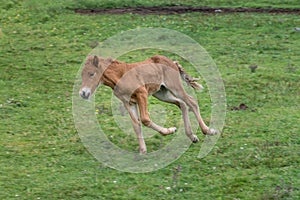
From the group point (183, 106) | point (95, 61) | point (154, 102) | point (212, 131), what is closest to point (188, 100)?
point (183, 106)

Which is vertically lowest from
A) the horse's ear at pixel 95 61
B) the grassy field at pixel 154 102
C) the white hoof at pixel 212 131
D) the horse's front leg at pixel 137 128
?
the grassy field at pixel 154 102

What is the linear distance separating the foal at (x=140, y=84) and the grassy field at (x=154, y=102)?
492 millimetres

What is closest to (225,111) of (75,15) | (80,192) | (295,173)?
(295,173)

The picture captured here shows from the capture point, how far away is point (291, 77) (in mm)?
13695

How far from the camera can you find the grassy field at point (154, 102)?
29.5 ft

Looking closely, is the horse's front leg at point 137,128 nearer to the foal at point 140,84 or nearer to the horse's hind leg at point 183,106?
the foal at point 140,84

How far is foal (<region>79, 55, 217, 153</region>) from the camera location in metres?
9.60

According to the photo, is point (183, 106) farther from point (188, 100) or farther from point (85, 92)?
point (85, 92)

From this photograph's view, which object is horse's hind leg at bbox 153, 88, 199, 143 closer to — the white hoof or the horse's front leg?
the white hoof

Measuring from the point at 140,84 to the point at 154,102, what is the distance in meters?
2.77

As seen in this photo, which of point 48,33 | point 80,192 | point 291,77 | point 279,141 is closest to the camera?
point 80,192

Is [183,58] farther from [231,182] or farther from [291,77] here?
[231,182]

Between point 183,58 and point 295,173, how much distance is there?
637cm

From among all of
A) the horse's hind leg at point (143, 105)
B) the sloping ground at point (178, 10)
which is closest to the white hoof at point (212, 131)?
the horse's hind leg at point (143, 105)
